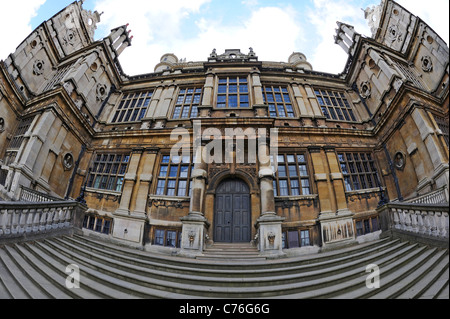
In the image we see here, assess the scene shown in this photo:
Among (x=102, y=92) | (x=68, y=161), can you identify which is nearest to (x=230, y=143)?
(x=68, y=161)

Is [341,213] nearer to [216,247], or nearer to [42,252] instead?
[216,247]

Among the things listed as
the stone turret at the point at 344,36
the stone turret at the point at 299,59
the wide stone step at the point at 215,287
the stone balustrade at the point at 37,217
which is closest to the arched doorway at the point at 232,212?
the wide stone step at the point at 215,287

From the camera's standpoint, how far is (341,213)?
12.2 meters

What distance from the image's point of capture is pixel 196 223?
34.8 feet

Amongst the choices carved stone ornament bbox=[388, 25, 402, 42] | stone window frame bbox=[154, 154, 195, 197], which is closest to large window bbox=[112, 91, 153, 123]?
stone window frame bbox=[154, 154, 195, 197]

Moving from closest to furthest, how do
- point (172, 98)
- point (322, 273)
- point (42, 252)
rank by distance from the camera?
point (322, 273) → point (42, 252) → point (172, 98)

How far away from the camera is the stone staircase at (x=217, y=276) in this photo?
4.73 metres

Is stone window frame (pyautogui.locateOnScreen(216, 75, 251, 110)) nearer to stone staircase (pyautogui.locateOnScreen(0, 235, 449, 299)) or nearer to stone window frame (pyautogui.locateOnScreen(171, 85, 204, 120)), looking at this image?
stone window frame (pyautogui.locateOnScreen(171, 85, 204, 120))

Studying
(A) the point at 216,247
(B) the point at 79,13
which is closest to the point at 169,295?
(A) the point at 216,247

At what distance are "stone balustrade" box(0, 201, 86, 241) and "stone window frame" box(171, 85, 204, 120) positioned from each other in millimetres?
9298

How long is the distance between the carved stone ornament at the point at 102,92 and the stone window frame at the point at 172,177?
9.21 metres

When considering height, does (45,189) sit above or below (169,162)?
below

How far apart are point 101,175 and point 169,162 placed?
5176 millimetres

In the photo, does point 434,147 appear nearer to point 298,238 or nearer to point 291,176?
point 291,176
